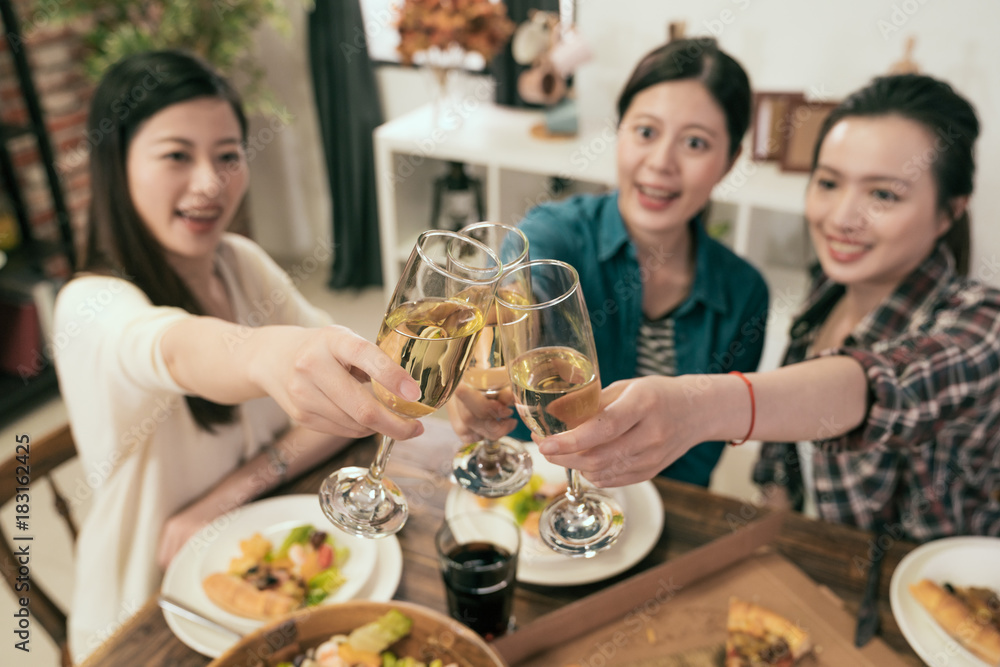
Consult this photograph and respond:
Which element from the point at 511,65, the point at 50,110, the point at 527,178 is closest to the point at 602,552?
the point at 527,178

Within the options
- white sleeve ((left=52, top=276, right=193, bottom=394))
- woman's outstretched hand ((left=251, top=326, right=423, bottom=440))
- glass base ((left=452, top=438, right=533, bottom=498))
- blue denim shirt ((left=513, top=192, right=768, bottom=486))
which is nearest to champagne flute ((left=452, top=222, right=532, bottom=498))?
glass base ((left=452, top=438, right=533, bottom=498))

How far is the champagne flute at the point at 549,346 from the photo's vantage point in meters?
0.68

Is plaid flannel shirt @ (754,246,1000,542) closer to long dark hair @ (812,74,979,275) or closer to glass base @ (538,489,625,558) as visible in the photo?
long dark hair @ (812,74,979,275)

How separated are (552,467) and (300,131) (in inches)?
123

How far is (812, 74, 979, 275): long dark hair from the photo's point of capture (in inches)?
55.7

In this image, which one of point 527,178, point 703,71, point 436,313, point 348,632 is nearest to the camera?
point 436,313

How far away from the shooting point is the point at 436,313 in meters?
0.67

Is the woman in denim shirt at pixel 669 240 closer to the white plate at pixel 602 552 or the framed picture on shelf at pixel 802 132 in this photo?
the white plate at pixel 602 552

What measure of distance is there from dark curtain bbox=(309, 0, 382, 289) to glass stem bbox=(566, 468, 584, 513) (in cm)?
318

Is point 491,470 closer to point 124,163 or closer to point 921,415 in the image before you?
point 921,415

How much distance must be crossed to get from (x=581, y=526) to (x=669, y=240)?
3.27 ft

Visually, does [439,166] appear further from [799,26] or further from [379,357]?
[379,357]

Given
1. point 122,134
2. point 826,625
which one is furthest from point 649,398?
point 122,134

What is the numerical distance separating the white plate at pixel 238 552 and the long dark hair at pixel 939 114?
1180 millimetres
